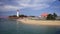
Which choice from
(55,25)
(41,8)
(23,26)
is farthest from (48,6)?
(23,26)

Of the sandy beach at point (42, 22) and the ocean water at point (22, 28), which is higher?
the sandy beach at point (42, 22)

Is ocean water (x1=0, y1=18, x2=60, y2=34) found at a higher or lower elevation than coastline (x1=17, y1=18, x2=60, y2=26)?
lower

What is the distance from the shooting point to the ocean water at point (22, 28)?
367 cm

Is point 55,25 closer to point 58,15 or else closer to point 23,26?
point 58,15

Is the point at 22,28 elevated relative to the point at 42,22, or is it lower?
lower

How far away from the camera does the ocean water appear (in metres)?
3.67

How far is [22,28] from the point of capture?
3.70m

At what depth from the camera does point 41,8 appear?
146 inches

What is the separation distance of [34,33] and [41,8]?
0.50 m

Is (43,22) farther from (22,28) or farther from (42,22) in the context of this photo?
(22,28)

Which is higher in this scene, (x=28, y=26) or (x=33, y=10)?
(x=33, y=10)

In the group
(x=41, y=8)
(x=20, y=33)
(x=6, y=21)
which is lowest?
(x=20, y=33)

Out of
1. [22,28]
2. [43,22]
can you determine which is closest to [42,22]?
[43,22]

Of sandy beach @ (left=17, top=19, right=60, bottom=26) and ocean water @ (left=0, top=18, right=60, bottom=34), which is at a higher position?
sandy beach @ (left=17, top=19, right=60, bottom=26)
